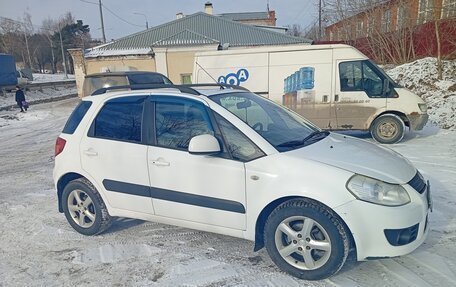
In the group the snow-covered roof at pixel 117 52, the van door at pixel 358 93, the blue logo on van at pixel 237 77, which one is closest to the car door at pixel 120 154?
the blue logo on van at pixel 237 77

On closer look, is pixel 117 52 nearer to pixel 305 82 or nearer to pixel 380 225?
pixel 305 82

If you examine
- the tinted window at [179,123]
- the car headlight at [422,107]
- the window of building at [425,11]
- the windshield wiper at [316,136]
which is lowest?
the car headlight at [422,107]

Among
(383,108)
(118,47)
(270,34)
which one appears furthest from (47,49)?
(383,108)

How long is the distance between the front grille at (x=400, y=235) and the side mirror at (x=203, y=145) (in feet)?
5.16

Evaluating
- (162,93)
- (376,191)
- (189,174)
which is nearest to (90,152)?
(162,93)

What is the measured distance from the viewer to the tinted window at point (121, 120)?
11.0ft

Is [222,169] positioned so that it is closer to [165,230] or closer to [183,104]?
[183,104]

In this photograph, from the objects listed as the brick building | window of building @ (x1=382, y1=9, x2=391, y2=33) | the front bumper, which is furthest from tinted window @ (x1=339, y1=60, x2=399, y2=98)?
window of building @ (x1=382, y1=9, x2=391, y2=33)

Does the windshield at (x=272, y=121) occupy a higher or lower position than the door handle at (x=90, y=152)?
higher

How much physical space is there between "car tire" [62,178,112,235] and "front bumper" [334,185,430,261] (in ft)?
8.67

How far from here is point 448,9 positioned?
460 inches

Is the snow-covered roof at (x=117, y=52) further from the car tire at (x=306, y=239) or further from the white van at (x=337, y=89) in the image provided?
the car tire at (x=306, y=239)

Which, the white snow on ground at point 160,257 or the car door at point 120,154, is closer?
the white snow on ground at point 160,257

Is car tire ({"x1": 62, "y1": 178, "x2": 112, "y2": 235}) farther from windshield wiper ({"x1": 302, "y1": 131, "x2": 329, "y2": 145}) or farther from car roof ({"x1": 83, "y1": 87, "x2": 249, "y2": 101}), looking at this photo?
windshield wiper ({"x1": 302, "y1": 131, "x2": 329, "y2": 145})
